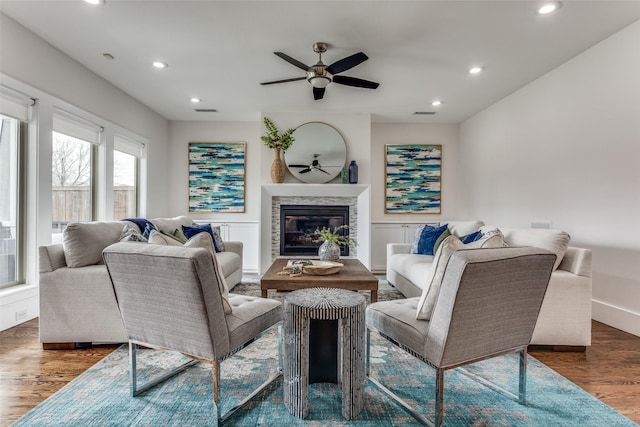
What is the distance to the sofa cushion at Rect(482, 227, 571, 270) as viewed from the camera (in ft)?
7.48

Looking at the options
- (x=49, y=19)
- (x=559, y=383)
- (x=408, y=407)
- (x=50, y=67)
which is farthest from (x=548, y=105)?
(x=50, y=67)

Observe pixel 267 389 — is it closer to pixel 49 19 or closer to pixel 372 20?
pixel 372 20

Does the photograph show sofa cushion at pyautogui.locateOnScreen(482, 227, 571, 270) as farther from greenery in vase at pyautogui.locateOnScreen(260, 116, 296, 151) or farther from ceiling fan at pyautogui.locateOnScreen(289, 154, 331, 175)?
greenery in vase at pyautogui.locateOnScreen(260, 116, 296, 151)

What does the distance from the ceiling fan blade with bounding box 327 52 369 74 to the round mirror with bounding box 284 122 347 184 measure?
6.65 feet

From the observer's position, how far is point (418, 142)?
18.4ft

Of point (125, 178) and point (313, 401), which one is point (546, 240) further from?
point (125, 178)

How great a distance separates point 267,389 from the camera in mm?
1799

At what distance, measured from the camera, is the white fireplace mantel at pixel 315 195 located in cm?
495

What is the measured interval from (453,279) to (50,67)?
12.4 feet

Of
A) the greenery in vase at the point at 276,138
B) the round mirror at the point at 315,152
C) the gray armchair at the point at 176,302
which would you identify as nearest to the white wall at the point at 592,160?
the round mirror at the point at 315,152

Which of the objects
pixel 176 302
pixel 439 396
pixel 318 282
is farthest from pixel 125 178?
pixel 439 396

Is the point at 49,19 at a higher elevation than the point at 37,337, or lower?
higher

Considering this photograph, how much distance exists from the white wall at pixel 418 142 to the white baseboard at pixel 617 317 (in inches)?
108

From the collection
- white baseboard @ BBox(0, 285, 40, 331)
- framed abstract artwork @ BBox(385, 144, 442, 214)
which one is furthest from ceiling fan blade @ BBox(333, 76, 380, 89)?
white baseboard @ BBox(0, 285, 40, 331)
